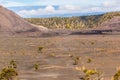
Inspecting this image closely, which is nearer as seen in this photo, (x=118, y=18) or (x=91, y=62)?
(x=91, y=62)

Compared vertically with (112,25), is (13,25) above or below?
above

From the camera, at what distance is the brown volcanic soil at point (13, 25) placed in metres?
134

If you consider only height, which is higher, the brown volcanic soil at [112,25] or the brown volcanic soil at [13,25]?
the brown volcanic soil at [13,25]

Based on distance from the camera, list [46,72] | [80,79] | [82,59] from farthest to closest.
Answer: [82,59] → [46,72] → [80,79]

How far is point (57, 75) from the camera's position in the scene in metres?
35.3

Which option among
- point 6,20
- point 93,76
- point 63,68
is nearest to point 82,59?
point 63,68

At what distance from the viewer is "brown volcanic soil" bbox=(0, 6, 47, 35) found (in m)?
134

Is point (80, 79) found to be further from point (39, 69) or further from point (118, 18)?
point (118, 18)

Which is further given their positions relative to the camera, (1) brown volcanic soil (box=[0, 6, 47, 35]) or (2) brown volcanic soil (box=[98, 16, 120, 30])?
(2) brown volcanic soil (box=[98, 16, 120, 30])

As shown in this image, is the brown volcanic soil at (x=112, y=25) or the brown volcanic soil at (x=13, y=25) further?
the brown volcanic soil at (x=112, y=25)

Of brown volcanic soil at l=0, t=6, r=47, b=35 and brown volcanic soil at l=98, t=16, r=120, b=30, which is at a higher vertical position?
brown volcanic soil at l=0, t=6, r=47, b=35

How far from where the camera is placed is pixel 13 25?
141 meters

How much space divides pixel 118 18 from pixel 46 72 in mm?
133359

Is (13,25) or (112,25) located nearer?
(13,25)
